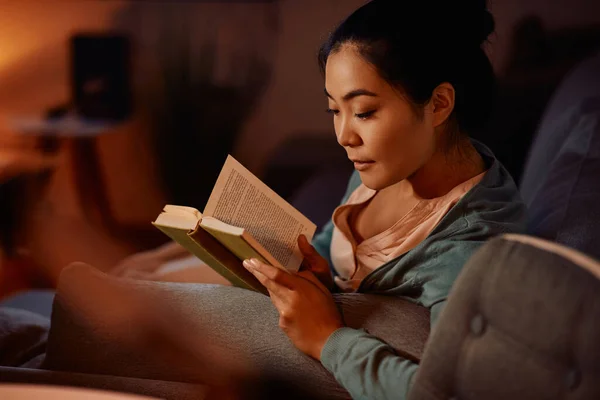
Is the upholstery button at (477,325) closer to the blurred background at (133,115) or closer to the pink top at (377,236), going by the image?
the pink top at (377,236)

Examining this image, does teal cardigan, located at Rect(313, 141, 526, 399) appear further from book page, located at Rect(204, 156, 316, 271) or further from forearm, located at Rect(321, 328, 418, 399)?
book page, located at Rect(204, 156, 316, 271)

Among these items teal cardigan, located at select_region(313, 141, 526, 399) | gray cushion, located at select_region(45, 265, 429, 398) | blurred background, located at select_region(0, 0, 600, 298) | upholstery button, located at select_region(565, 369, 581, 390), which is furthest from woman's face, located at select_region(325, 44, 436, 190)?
blurred background, located at select_region(0, 0, 600, 298)

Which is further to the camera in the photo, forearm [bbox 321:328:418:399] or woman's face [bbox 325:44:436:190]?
woman's face [bbox 325:44:436:190]

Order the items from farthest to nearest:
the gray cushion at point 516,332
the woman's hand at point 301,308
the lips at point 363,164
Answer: the lips at point 363,164 → the woman's hand at point 301,308 → the gray cushion at point 516,332

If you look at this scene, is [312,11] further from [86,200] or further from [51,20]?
[86,200]

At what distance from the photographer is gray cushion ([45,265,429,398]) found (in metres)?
1.01

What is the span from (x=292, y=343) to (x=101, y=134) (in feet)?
6.51

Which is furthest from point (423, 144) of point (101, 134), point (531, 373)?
point (101, 134)

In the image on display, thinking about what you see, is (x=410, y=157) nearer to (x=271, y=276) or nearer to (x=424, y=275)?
(x=424, y=275)

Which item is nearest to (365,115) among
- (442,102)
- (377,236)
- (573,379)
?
(442,102)

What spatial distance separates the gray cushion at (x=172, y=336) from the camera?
1006 millimetres

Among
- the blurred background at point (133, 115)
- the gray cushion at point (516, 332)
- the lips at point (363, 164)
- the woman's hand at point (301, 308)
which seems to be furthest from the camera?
the blurred background at point (133, 115)

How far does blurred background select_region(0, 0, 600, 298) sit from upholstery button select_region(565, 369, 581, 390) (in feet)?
6.36

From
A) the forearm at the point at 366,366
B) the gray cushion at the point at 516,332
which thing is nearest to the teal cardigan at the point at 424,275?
the forearm at the point at 366,366
